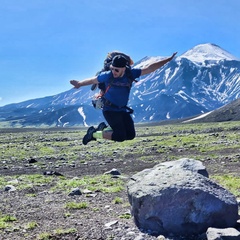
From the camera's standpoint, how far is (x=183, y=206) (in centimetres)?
1002

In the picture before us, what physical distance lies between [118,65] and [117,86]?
81 cm

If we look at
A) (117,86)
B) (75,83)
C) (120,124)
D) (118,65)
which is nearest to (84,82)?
(75,83)

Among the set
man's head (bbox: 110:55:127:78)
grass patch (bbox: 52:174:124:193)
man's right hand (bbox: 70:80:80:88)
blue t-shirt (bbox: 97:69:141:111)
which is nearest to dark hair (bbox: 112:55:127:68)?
man's head (bbox: 110:55:127:78)

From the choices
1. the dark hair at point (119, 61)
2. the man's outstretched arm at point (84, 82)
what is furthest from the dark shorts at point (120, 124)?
the dark hair at point (119, 61)

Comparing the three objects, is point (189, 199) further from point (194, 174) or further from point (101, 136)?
point (101, 136)

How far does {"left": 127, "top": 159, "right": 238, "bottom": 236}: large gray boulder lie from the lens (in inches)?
393

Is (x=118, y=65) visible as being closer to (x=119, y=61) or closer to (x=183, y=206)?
(x=119, y=61)

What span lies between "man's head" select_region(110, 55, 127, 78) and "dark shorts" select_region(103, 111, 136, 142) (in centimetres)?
171

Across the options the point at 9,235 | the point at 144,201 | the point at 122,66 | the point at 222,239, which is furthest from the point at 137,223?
the point at 122,66

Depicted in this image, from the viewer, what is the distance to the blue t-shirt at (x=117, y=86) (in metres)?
11.5

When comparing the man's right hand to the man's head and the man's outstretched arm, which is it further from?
the man's head

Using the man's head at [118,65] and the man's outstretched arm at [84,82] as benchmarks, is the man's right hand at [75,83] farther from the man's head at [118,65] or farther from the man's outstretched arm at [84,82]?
the man's head at [118,65]

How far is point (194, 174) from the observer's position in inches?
420

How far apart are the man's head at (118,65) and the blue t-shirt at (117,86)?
0.79ft
